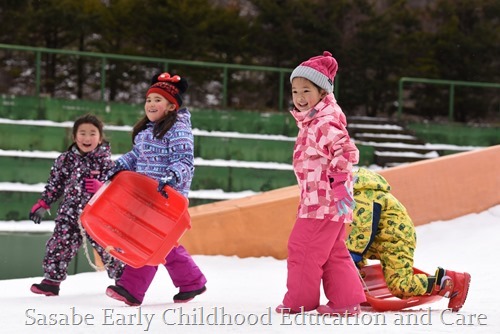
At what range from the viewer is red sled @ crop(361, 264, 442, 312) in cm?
525

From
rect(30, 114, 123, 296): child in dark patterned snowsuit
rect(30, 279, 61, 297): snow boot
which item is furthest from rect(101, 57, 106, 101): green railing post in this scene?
rect(30, 279, 61, 297): snow boot

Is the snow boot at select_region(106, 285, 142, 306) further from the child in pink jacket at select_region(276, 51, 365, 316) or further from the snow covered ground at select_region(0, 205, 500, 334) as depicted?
the child in pink jacket at select_region(276, 51, 365, 316)

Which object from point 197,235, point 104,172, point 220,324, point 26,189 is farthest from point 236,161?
point 220,324

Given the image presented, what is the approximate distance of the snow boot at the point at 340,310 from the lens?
4840mm

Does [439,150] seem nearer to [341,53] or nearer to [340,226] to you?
[341,53]

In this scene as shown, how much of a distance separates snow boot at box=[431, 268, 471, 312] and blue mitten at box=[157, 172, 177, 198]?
157 centimetres

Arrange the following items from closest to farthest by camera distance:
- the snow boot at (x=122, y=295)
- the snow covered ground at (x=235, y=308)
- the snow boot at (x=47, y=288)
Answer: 1. the snow covered ground at (x=235, y=308)
2. the snow boot at (x=122, y=295)
3. the snow boot at (x=47, y=288)

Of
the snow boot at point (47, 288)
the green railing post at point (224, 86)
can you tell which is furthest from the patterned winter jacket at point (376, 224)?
the green railing post at point (224, 86)

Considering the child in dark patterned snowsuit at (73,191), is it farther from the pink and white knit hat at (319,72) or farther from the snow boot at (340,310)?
the snow boot at (340,310)

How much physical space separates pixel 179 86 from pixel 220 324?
1.84m

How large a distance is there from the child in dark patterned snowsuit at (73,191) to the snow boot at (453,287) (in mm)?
2250

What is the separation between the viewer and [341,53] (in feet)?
55.0

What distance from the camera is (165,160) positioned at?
Answer: 569 cm

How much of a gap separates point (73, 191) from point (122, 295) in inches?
45.9
